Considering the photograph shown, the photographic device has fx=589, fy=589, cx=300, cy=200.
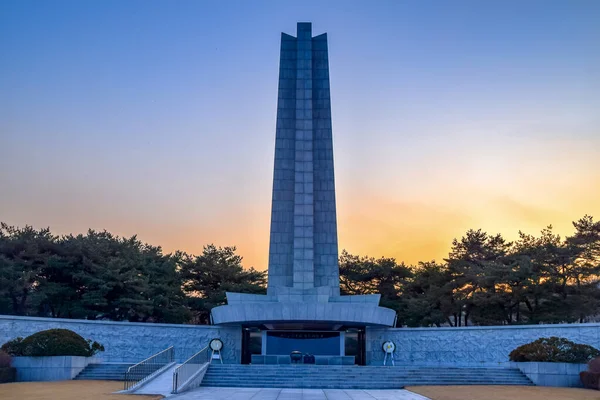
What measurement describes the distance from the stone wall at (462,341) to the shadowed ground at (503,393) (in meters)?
5.52

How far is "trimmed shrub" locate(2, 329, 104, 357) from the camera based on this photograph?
21547 mm

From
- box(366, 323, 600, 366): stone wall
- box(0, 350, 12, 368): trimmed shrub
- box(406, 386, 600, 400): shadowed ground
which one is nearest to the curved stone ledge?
box(366, 323, 600, 366): stone wall

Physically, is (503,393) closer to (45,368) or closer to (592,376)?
(592,376)

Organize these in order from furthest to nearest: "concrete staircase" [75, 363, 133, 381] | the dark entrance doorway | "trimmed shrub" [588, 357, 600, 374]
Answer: the dark entrance doorway → "concrete staircase" [75, 363, 133, 381] → "trimmed shrub" [588, 357, 600, 374]

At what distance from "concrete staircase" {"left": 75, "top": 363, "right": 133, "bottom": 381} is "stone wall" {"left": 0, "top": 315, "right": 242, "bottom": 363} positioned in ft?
13.9

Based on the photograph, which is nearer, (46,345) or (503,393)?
(503,393)

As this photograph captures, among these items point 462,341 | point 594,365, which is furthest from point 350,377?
point 462,341

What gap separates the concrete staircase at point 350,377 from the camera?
21.4 metres

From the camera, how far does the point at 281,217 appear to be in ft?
103

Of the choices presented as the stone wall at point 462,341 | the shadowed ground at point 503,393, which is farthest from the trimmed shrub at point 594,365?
the stone wall at point 462,341

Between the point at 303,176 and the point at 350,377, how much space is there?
39.1 ft

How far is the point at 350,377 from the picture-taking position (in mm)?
21828

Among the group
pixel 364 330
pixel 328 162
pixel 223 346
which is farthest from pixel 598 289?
pixel 223 346

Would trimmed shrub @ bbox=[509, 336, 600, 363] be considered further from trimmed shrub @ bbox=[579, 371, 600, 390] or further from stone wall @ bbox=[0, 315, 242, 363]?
stone wall @ bbox=[0, 315, 242, 363]
